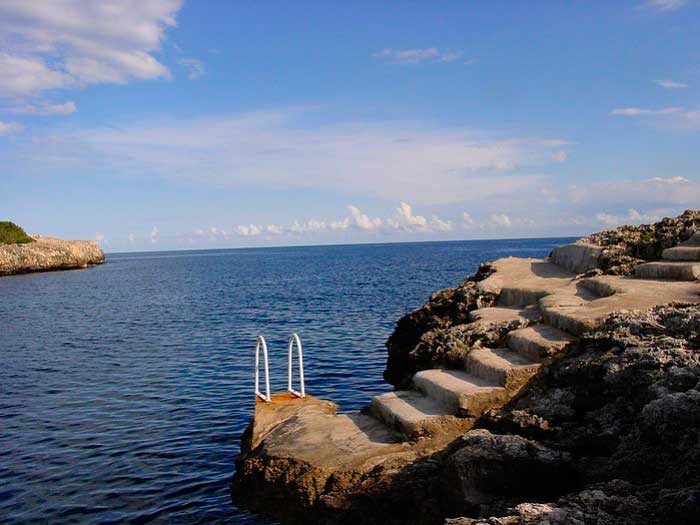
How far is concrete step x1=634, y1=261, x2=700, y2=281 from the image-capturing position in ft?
50.6

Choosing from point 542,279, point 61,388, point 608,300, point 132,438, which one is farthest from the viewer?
point 61,388

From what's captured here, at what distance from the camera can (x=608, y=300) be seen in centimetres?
1380

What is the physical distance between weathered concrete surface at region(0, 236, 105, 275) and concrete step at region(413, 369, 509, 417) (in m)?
98.8

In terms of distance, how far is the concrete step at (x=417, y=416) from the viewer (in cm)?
1031

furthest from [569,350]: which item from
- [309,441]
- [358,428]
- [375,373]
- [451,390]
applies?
[375,373]

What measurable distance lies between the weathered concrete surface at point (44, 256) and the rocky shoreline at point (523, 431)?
97.7m

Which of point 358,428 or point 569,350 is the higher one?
point 569,350

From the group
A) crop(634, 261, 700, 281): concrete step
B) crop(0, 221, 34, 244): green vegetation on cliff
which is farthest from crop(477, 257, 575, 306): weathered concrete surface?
crop(0, 221, 34, 244): green vegetation on cliff

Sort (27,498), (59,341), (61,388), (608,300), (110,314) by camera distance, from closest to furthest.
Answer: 1. (27,498)
2. (608,300)
3. (61,388)
4. (59,341)
5. (110,314)

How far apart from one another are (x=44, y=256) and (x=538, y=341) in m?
107

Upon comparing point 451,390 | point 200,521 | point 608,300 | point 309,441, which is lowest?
point 200,521

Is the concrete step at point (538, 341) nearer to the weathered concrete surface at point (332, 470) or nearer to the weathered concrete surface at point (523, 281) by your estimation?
the weathered concrete surface at point (332, 470)

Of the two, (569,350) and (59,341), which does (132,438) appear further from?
(59,341)

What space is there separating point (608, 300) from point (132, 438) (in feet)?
41.2
